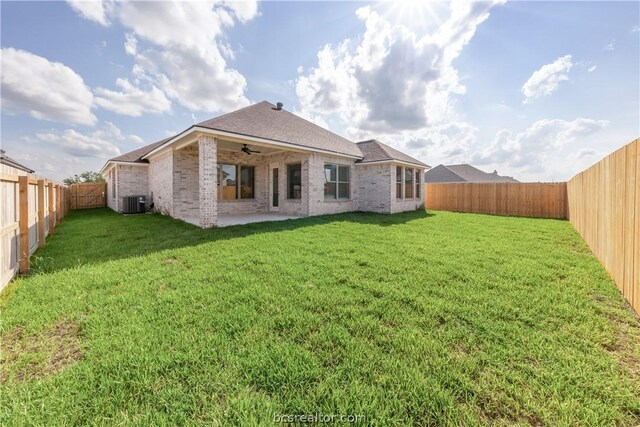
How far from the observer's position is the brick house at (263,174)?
372 inches

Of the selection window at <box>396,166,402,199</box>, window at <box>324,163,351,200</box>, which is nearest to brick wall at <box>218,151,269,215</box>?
window at <box>324,163,351,200</box>

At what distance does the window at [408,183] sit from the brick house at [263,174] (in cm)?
6

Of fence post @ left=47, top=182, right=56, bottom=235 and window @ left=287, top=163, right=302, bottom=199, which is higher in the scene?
window @ left=287, top=163, right=302, bottom=199

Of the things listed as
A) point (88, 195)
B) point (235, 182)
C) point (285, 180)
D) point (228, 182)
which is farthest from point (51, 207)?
point (88, 195)

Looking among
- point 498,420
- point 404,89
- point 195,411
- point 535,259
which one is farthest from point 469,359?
point 404,89

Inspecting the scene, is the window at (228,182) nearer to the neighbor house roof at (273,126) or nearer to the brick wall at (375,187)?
the neighbor house roof at (273,126)

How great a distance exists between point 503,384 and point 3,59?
13.8 m

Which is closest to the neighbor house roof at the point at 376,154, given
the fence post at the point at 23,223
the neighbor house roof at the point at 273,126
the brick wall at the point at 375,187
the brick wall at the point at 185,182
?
the brick wall at the point at 375,187

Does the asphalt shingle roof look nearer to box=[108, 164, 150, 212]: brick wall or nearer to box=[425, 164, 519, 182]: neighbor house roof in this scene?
box=[108, 164, 150, 212]: brick wall

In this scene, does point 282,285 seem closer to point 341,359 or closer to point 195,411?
point 341,359

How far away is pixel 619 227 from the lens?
3.78 meters

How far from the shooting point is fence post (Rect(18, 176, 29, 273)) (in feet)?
14.3

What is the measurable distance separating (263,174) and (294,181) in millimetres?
2025

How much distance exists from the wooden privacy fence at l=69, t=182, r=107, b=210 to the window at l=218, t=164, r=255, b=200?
14.0 meters
